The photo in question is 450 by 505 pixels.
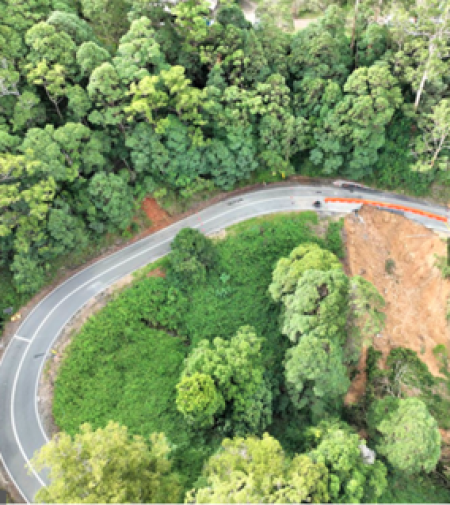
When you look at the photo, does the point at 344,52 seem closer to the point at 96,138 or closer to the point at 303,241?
the point at 303,241

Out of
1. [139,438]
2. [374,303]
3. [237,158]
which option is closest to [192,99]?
[237,158]

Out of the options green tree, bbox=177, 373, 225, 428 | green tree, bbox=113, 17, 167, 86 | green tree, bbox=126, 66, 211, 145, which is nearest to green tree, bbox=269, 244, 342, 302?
green tree, bbox=177, 373, 225, 428

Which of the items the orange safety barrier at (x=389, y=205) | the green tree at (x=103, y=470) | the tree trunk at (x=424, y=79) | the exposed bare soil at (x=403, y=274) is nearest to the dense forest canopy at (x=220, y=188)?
the green tree at (x=103, y=470)

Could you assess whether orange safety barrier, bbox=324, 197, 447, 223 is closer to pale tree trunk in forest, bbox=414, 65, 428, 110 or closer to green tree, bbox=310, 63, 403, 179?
green tree, bbox=310, 63, 403, 179

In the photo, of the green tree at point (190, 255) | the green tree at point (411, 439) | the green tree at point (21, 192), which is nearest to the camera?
the green tree at point (411, 439)

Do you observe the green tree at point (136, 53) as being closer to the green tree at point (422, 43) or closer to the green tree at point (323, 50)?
the green tree at point (323, 50)

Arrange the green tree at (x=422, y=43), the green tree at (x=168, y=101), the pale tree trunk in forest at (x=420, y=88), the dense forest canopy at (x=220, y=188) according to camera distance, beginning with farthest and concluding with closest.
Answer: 1. the pale tree trunk in forest at (x=420, y=88)
2. the green tree at (x=422, y=43)
3. the green tree at (x=168, y=101)
4. the dense forest canopy at (x=220, y=188)

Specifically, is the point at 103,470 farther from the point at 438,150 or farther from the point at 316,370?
the point at 438,150
